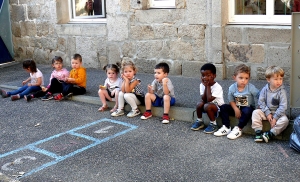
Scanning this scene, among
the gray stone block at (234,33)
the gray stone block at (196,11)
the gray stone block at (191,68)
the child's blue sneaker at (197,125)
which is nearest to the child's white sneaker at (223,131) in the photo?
the child's blue sneaker at (197,125)

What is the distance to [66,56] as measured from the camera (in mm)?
10891

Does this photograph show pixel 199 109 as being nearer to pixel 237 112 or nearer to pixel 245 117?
pixel 237 112

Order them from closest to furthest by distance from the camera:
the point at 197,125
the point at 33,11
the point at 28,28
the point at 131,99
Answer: the point at 197,125 < the point at 131,99 < the point at 33,11 < the point at 28,28

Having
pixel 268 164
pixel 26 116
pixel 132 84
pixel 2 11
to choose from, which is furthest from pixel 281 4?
pixel 2 11

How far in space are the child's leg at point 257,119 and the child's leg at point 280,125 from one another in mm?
174

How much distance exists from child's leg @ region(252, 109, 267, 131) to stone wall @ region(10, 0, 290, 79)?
249 centimetres

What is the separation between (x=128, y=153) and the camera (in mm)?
5273

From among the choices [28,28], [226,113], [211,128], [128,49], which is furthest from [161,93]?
[28,28]

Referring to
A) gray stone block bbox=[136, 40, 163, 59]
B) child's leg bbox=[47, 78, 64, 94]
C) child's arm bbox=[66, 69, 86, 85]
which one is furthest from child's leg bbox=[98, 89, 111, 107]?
gray stone block bbox=[136, 40, 163, 59]

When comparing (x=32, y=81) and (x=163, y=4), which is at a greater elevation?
(x=163, y=4)

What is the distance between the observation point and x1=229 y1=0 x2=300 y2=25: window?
768 centimetres

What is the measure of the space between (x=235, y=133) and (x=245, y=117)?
0.23m

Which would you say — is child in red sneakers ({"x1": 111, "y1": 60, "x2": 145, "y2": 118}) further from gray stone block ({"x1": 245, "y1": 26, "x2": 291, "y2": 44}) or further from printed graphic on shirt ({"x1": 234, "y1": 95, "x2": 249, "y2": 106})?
gray stone block ({"x1": 245, "y1": 26, "x2": 291, "y2": 44})

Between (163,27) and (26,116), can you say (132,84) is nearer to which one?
(26,116)
